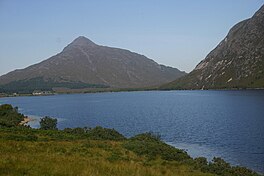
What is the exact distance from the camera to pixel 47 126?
85.4 meters

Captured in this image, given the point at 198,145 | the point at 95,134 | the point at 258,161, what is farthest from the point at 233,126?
the point at 95,134

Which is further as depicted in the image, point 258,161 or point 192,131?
point 192,131

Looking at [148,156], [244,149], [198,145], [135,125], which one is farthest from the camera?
[135,125]

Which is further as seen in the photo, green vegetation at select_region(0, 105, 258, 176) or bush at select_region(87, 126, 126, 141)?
bush at select_region(87, 126, 126, 141)

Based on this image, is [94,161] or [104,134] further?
[104,134]

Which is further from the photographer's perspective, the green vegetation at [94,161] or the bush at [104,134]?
the bush at [104,134]

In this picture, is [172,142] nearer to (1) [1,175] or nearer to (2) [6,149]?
(2) [6,149]

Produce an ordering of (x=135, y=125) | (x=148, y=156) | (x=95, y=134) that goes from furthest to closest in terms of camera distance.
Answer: (x=135, y=125), (x=95, y=134), (x=148, y=156)

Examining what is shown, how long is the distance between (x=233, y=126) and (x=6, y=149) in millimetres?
81001

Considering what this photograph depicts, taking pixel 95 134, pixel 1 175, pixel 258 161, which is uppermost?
pixel 1 175

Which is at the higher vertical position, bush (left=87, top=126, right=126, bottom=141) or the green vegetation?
the green vegetation

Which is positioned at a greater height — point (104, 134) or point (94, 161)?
point (94, 161)

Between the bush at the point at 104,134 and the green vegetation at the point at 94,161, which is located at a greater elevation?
the green vegetation at the point at 94,161

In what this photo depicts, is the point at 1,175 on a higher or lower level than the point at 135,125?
higher
